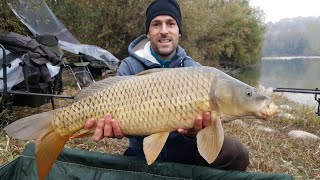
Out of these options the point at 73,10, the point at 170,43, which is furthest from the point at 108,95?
the point at 73,10

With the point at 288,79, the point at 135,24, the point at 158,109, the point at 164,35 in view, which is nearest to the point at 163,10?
the point at 164,35

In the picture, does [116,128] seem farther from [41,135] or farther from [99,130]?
[41,135]

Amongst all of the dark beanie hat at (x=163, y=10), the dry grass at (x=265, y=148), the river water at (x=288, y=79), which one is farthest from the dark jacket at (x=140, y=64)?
the river water at (x=288, y=79)

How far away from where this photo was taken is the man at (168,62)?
1657 mm

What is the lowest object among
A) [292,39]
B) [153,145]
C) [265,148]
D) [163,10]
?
[292,39]

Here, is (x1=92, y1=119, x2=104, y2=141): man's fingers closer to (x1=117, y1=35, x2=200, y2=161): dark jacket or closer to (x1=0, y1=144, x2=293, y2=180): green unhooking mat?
(x1=0, y1=144, x2=293, y2=180): green unhooking mat

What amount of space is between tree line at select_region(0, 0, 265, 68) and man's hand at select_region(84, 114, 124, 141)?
4.36m

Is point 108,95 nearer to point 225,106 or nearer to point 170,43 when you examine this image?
point 225,106

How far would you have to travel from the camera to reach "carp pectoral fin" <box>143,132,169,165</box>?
127 cm

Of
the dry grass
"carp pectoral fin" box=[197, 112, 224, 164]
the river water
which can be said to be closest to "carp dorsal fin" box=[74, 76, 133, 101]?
"carp pectoral fin" box=[197, 112, 224, 164]

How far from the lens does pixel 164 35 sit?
177cm

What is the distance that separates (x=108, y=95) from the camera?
4.31 ft

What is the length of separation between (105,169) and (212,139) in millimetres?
543

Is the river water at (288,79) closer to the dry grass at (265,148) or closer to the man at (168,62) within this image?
the dry grass at (265,148)
